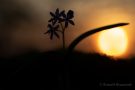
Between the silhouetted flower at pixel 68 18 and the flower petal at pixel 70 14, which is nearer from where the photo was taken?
the flower petal at pixel 70 14

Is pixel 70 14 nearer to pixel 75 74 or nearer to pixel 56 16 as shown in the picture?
pixel 56 16

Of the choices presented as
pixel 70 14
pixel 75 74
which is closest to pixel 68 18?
pixel 70 14

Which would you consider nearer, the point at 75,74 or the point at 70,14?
the point at 70,14

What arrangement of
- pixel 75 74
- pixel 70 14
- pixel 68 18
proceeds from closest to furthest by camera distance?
pixel 70 14 < pixel 68 18 < pixel 75 74

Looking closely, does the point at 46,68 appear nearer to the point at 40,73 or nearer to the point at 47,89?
→ the point at 40,73

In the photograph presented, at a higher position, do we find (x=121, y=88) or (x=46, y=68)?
(x=46, y=68)

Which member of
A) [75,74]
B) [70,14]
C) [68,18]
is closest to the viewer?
[70,14]

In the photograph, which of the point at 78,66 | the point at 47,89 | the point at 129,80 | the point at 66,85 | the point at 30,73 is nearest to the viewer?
the point at 66,85

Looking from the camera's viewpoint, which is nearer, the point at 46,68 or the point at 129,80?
the point at 129,80

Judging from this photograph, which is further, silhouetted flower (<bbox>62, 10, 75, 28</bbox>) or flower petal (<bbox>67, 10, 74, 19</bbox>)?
silhouetted flower (<bbox>62, 10, 75, 28</bbox>)

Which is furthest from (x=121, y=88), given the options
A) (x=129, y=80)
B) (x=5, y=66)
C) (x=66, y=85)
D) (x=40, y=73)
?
(x=5, y=66)

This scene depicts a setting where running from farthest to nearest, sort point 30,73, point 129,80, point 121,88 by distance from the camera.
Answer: point 30,73, point 129,80, point 121,88
